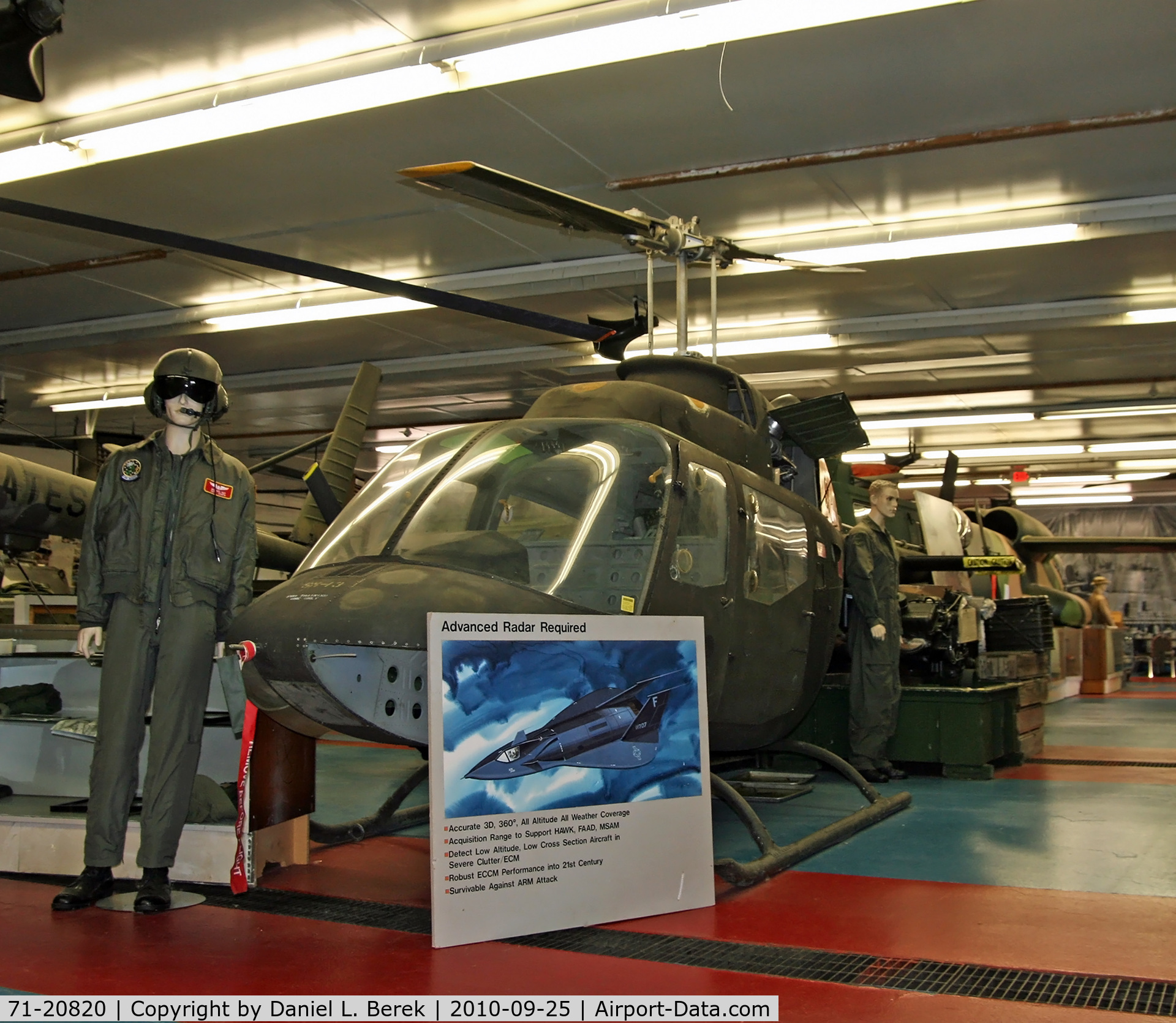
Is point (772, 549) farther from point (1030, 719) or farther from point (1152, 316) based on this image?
point (1152, 316)

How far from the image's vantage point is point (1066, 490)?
23141 mm

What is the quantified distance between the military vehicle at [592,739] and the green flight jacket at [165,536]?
1.47 metres

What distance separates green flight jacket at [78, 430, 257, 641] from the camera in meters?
4.15

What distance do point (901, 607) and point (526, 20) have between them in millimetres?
4677

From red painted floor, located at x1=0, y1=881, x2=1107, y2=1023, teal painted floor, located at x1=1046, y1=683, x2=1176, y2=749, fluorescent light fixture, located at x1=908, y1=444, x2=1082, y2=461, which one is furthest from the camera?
fluorescent light fixture, located at x1=908, y1=444, x2=1082, y2=461

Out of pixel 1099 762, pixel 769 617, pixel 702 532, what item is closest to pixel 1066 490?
pixel 1099 762

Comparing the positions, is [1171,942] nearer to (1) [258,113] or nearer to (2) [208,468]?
(2) [208,468]

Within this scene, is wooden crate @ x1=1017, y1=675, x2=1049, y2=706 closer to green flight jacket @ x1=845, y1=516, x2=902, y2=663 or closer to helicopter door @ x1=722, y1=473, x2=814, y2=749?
green flight jacket @ x1=845, y1=516, x2=902, y2=663

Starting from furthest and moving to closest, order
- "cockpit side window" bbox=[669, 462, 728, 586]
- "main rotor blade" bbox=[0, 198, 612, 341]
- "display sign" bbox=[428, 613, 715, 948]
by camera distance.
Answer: "cockpit side window" bbox=[669, 462, 728, 586] < "main rotor blade" bbox=[0, 198, 612, 341] < "display sign" bbox=[428, 613, 715, 948]

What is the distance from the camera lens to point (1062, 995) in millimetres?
3023

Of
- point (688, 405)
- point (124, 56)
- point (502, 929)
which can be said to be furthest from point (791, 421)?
point (124, 56)

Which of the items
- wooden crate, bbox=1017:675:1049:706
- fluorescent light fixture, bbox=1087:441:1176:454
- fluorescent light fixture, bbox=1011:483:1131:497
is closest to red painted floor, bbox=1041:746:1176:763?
wooden crate, bbox=1017:675:1049:706

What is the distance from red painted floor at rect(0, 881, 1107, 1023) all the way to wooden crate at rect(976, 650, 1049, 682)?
5232 millimetres

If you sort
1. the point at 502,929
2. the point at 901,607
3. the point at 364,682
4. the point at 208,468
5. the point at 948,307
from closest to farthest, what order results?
the point at 502,929 → the point at 364,682 → the point at 208,468 → the point at 901,607 → the point at 948,307
